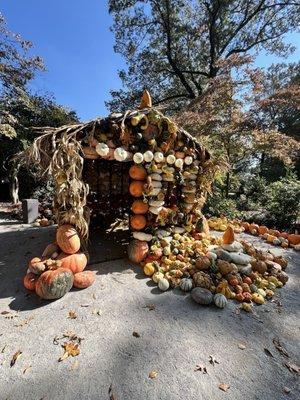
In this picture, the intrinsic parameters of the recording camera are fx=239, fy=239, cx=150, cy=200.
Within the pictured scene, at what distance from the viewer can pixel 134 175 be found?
3.41 m

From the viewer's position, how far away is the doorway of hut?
445 cm

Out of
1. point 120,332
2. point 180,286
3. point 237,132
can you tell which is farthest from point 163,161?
point 237,132

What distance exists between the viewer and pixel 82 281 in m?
2.81

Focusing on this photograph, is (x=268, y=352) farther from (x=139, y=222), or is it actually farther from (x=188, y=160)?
(x=188, y=160)

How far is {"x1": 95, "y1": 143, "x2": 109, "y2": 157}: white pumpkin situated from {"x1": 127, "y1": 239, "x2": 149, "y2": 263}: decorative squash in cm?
135

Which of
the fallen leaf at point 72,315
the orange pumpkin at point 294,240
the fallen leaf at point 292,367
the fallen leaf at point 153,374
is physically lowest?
the fallen leaf at point 153,374

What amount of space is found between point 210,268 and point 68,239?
181cm

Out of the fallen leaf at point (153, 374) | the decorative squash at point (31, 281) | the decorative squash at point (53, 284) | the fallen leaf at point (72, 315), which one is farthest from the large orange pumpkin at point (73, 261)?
the fallen leaf at point (153, 374)

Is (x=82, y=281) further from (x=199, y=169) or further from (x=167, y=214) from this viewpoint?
(x=199, y=169)

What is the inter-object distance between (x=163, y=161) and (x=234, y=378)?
264 cm

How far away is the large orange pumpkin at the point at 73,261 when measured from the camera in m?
2.86

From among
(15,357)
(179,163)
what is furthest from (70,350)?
(179,163)

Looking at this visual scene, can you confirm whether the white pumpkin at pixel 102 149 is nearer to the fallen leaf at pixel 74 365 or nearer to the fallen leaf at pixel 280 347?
the fallen leaf at pixel 74 365

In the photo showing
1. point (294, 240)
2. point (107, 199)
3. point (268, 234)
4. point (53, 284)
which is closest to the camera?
point (53, 284)
